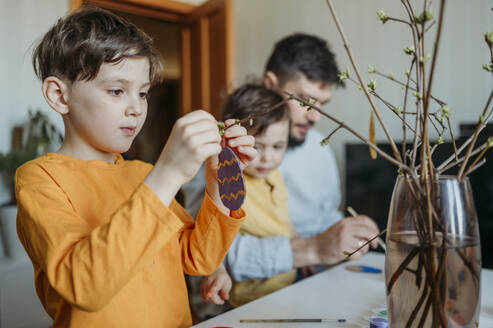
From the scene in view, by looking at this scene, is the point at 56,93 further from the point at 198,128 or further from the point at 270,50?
the point at 270,50

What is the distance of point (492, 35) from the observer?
52cm

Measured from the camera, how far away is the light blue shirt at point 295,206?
4.12 feet

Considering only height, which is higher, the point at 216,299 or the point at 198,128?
the point at 198,128

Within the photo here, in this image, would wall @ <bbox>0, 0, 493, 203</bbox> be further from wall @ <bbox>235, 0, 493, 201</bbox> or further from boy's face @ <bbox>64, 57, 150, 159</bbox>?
boy's face @ <bbox>64, 57, 150, 159</bbox>

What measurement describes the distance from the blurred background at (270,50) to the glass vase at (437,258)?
3.02ft

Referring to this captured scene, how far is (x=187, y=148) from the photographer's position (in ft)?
1.96

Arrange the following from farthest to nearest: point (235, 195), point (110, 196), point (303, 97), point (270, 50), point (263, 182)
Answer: point (270, 50) → point (303, 97) → point (263, 182) → point (110, 196) → point (235, 195)

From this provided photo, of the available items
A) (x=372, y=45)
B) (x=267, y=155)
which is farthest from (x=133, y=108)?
(x=372, y=45)

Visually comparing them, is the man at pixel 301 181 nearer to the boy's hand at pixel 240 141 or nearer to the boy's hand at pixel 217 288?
the boy's hand at pixel 217 288

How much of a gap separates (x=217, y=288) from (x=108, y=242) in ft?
1.59

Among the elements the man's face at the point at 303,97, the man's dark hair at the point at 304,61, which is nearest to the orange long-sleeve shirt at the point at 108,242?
the man's face at the point at 303,97

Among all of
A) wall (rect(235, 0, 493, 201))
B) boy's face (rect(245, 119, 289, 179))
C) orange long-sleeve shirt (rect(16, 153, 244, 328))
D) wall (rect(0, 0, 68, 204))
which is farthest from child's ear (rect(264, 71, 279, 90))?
wall (rect(0, 0, 68, 204))

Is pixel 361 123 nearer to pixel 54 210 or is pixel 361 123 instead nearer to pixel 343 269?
pixel 343 269

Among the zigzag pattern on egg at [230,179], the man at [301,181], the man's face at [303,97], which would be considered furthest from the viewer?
the man's face at [303,97]
